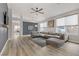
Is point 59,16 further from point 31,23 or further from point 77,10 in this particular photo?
point 31,23

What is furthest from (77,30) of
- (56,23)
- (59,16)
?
(56,23)

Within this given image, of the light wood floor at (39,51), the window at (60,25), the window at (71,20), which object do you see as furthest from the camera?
the window at (60,25)

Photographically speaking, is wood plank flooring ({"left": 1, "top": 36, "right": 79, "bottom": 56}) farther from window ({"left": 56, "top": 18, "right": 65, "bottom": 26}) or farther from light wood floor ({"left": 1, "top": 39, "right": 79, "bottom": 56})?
window ({"left": 56, "top": 18, "right": 65, "bottom": 26})

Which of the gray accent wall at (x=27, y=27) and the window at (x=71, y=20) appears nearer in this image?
the window at (x=71, y=20)

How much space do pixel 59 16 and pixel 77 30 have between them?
7.06 ft

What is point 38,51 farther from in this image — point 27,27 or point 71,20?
point 27,27

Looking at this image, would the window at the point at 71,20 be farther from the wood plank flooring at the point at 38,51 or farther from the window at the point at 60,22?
the wood plank flooring at the point at 38,51

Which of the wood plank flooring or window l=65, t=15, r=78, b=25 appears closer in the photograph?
the wood plank flooring

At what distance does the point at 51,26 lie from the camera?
9.48m

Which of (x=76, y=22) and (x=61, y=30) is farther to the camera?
(x=61, y=30)

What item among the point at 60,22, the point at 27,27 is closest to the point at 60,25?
the point at 60,22

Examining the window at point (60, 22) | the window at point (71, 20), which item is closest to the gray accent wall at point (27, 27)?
the window at point (60, 22)

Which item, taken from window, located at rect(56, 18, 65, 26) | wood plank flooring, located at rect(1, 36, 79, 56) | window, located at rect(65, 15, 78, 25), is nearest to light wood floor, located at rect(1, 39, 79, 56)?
wood plank flooring, located at rect(1, 36, 79, 56)

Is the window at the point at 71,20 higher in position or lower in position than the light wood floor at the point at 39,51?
higher
